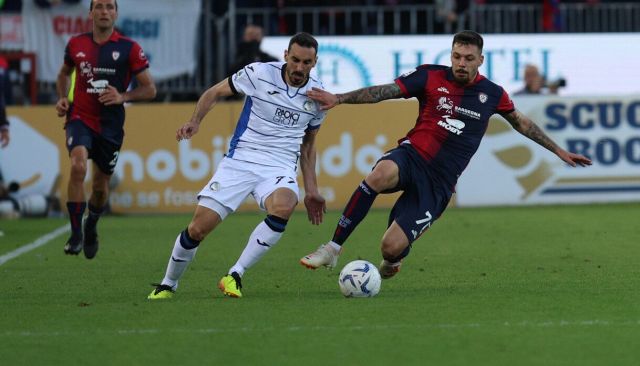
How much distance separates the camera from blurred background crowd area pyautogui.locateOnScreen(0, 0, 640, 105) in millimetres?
20828

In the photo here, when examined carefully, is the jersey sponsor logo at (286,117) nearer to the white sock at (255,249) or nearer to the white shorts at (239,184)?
the white shorts at (239,184)

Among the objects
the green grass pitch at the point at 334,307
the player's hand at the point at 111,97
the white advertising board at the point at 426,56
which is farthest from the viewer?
the white advertising board at the point at 426,56

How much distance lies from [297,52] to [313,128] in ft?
2.28

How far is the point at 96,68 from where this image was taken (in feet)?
37.9

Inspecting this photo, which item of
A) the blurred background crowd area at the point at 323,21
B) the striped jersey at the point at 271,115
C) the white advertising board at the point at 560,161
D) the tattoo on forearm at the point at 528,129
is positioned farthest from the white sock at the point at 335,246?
the blurred background crowd area at the point at 323,21

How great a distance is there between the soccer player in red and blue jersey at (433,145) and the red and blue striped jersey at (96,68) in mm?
2802

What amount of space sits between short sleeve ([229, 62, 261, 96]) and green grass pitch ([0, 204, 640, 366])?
1.45 meters

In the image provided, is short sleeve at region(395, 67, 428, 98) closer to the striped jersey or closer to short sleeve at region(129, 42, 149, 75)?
the striped jersey

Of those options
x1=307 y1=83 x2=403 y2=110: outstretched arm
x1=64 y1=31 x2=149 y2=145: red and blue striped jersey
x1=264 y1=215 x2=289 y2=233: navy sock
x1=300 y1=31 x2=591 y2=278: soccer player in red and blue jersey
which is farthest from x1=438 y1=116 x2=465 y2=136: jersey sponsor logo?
x1=64 y1=31 x2=149 y2=145: red and blue striped jersey

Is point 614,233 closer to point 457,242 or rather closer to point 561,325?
point 457,242

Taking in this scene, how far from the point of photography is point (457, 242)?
46.3 ft

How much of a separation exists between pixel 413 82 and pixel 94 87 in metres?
3.15

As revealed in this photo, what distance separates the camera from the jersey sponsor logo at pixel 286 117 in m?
9.59

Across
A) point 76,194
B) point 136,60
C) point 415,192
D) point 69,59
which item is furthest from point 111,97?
point 415,192
